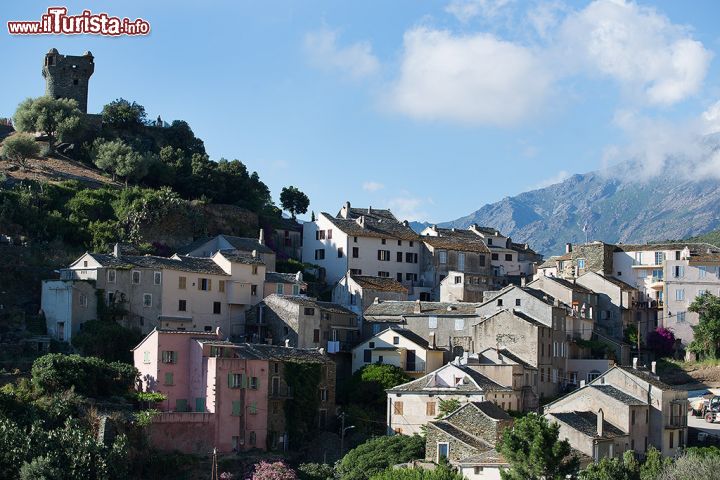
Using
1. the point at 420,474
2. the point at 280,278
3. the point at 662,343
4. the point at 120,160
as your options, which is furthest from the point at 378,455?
the point at 120,160

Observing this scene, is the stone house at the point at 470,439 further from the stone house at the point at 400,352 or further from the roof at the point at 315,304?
the roof at the point at 315,304

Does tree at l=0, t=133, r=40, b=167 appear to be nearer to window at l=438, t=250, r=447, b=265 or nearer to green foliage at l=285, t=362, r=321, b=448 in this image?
window at l=438, t=250, r=447, b=265

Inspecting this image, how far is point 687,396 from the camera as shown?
231ft

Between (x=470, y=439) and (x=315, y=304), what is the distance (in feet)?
57.4

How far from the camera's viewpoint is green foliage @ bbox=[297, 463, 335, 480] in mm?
62938

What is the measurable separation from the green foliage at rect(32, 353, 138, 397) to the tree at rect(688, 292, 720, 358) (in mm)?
35870

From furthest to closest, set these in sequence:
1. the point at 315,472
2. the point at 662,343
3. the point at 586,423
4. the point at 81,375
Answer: the point at 662,343
the point at 315,472
the point at 586,423
the point at 81,375

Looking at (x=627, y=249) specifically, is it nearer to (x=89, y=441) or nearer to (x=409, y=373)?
(x=409, y=373)

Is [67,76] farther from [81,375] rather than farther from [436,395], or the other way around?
[436,395]

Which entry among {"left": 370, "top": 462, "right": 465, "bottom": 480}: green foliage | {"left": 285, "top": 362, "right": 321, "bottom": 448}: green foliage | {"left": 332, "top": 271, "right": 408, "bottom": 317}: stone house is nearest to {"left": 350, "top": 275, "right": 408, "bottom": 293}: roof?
{"left": 332, "top": 271, "right": 408, "bottom": 317}: stone house

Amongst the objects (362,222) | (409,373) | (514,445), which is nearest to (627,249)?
(362,222)

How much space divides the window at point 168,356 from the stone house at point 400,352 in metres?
13.5

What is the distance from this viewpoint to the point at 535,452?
5528 centimetres

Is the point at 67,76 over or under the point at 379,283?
over
